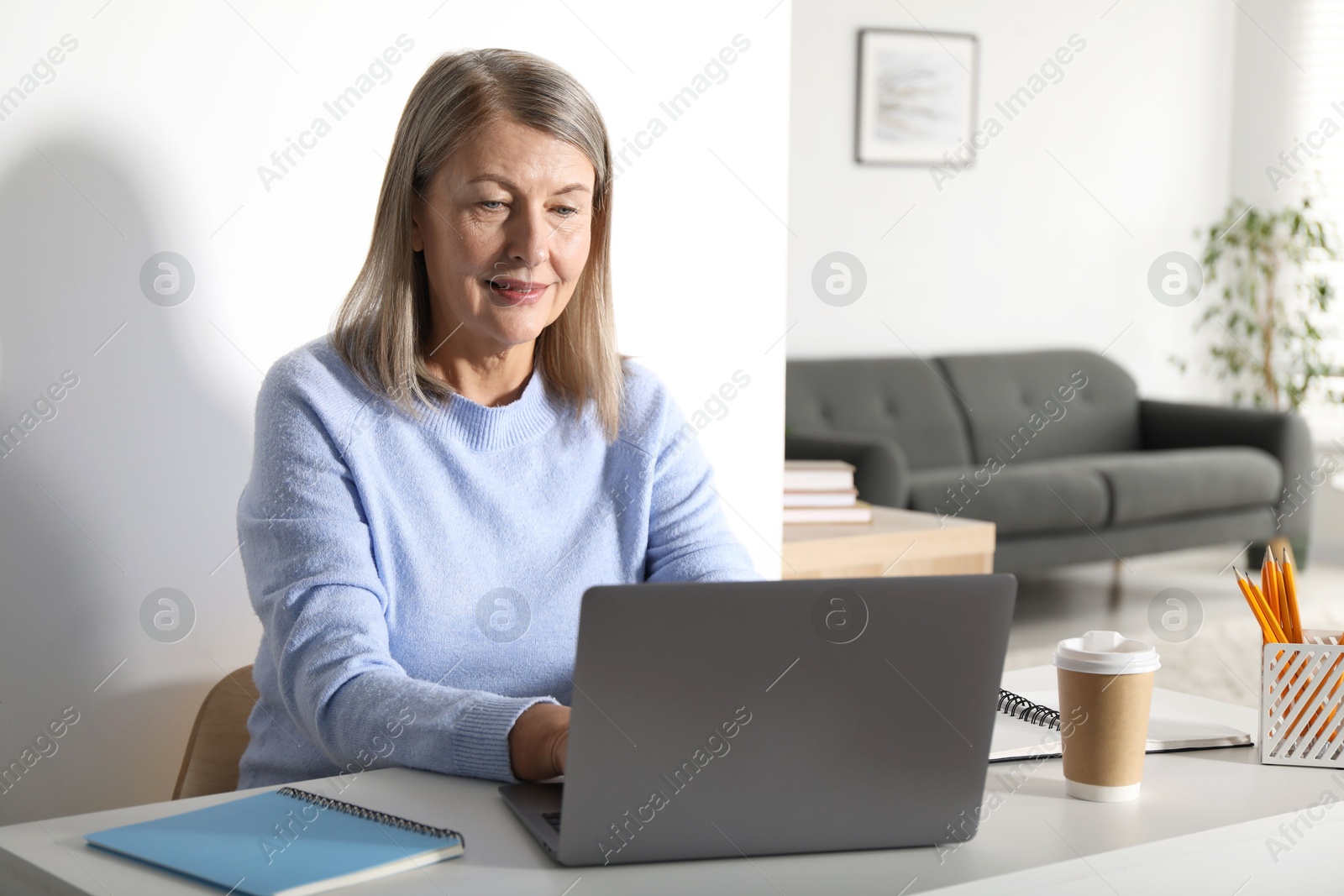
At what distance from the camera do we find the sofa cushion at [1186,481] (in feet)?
15.0

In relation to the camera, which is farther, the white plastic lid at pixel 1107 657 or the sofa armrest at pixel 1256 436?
the sofa armrest at pixel 1256 436

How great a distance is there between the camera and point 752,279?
7.06ft

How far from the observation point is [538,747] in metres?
1.10

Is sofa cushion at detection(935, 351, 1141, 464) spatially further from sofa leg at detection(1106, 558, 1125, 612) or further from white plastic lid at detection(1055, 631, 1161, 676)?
white plastic lid at detection(1055, 631, 1161, 676)

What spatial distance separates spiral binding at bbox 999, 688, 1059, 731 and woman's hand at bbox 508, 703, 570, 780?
1.36ft

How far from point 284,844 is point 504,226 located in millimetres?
763

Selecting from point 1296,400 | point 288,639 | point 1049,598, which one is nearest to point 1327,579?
point 1296,400

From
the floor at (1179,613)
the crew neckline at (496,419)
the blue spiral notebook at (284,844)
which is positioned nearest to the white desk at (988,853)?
the blue spiral notebook at (284,844)

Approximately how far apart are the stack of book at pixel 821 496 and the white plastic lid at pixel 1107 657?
1.60m

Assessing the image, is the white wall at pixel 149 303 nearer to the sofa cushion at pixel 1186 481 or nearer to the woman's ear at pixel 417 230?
the woman's ear at pixel 417 230

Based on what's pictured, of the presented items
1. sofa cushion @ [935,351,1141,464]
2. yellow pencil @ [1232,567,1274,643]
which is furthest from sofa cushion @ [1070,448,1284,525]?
yellow pencil @ [1232,567,1274,643]

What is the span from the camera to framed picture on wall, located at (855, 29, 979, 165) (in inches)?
196

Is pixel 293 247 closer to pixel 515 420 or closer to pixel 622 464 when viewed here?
pixel 515 420

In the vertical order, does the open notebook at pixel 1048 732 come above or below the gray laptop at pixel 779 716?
below
